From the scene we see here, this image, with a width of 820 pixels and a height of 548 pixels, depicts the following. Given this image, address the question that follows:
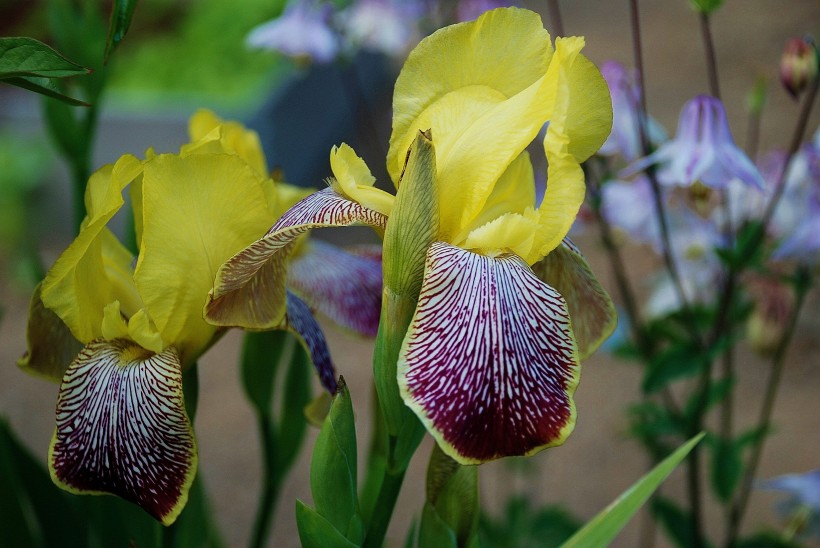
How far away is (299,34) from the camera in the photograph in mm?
966

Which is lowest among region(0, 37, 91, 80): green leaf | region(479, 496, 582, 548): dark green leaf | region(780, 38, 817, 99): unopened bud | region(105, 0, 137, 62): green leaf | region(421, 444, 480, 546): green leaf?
region(479, 496, 582, 548): dark green leaf

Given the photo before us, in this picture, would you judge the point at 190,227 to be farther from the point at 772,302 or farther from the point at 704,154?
the point at 772,302

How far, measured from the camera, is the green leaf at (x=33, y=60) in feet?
1.23

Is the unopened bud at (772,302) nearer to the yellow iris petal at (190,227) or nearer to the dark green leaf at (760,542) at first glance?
the dark green leaf at (760,542)

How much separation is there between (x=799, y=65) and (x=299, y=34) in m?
0.52

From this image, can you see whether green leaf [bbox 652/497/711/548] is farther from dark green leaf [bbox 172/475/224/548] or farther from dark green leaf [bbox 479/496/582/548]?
dark green leaf [bbox 172/475/224/548]

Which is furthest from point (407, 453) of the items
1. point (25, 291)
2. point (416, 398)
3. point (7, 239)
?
point (7, 239)

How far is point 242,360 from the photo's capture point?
61 cm

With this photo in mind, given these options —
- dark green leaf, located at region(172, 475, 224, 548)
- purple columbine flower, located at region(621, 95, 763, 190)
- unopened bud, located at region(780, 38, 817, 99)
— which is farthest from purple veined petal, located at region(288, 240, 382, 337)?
unopened bud, located at region(780, 38, 817, 99)

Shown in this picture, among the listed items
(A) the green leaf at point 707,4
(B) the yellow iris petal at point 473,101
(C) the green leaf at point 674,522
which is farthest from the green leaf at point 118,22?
(C) the green leaf at point 674,522

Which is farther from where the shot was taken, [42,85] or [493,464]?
[493,464]

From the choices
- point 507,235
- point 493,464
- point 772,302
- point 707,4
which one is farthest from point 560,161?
point 493,464

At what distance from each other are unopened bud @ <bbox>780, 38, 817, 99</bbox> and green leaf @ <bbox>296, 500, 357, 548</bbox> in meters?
0.55

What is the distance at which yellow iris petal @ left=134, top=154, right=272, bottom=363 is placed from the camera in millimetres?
438
